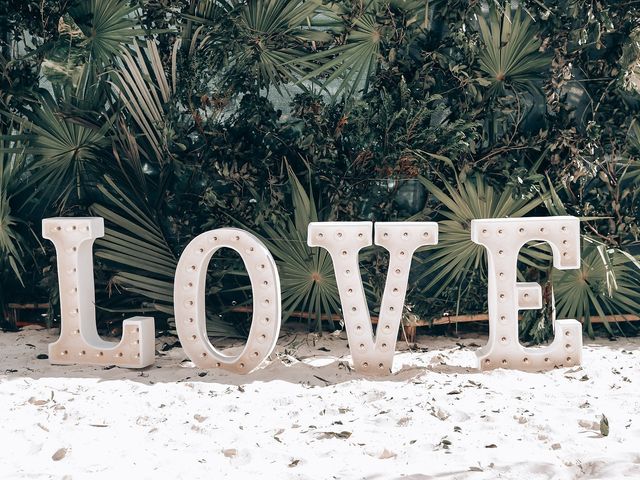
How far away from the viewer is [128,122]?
486 cm

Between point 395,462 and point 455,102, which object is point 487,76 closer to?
point 455,102

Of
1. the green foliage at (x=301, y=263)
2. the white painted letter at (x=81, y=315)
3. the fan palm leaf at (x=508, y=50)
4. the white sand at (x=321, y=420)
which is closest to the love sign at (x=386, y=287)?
the white sand at (x=321, y=420)

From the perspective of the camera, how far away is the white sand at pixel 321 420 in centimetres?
294

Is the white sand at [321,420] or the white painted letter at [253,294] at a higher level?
the white painted letter at [253,294]

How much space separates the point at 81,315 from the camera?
4422 millimetres

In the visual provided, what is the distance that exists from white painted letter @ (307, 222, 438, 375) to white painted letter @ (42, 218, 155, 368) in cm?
108

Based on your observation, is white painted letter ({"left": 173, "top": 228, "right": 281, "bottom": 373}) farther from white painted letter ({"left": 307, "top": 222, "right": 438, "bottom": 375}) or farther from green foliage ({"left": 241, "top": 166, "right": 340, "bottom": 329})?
green foliage ({"left": 241, "top": 166, "right": 340, "bottom": 329})

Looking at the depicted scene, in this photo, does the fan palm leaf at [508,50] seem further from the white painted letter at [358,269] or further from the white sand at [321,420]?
the white sand at [321,420]

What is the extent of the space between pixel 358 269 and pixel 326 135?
36.4 inches

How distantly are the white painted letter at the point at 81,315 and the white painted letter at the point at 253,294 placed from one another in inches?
10.0

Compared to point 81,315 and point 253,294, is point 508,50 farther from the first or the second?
point 81,315

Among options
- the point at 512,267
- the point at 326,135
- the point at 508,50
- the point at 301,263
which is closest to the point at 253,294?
the point at 301,263

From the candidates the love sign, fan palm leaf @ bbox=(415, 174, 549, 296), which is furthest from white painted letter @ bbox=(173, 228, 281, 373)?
fan palm leaf @ bbox=(415, 174, 549, 296)

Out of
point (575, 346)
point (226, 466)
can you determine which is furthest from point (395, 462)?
point (575, 346)
